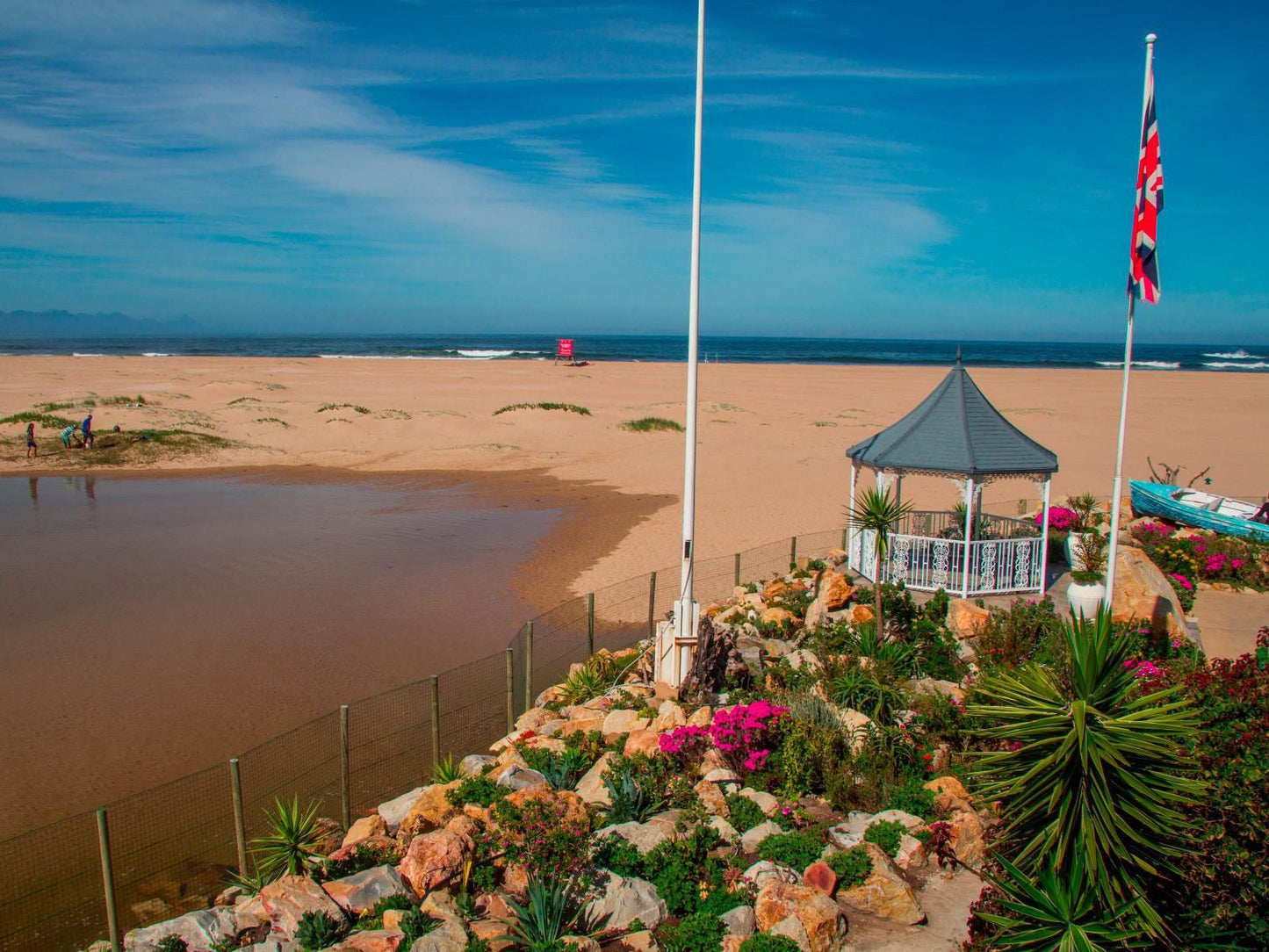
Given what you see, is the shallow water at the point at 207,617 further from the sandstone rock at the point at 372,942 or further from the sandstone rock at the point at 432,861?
the sandstone rock at the point at 372,942

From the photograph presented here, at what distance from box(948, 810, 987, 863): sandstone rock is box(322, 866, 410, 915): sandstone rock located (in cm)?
484

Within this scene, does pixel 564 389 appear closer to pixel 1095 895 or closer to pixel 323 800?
pixel 323 800

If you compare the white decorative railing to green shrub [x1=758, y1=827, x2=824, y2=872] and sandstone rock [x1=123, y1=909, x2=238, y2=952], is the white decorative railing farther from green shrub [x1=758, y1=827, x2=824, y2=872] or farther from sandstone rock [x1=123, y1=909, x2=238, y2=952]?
sandstone rock [x1=123, y1=909, x2=238, y2=952]

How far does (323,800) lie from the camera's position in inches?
417

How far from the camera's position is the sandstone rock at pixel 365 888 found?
730 centimetres

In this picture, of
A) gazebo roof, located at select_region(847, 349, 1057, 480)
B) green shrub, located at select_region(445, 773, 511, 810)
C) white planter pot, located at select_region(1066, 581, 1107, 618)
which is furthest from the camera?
gazebo roof, located at select_region(847, 349, 1057, 480)

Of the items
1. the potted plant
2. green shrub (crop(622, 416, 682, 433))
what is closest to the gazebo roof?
the potted plant

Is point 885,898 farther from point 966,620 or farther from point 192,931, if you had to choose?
point 966,620

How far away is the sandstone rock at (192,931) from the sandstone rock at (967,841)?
628cm

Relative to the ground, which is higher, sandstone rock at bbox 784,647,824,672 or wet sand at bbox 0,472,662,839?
sandstone rock at bbox 784,647,824,672

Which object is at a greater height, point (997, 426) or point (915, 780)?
point (997, 426)

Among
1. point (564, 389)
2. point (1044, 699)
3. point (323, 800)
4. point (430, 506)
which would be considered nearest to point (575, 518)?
point (430, 506)

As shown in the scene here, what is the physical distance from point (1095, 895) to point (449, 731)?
28.6 ft

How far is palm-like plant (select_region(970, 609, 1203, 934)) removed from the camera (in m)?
5.80
